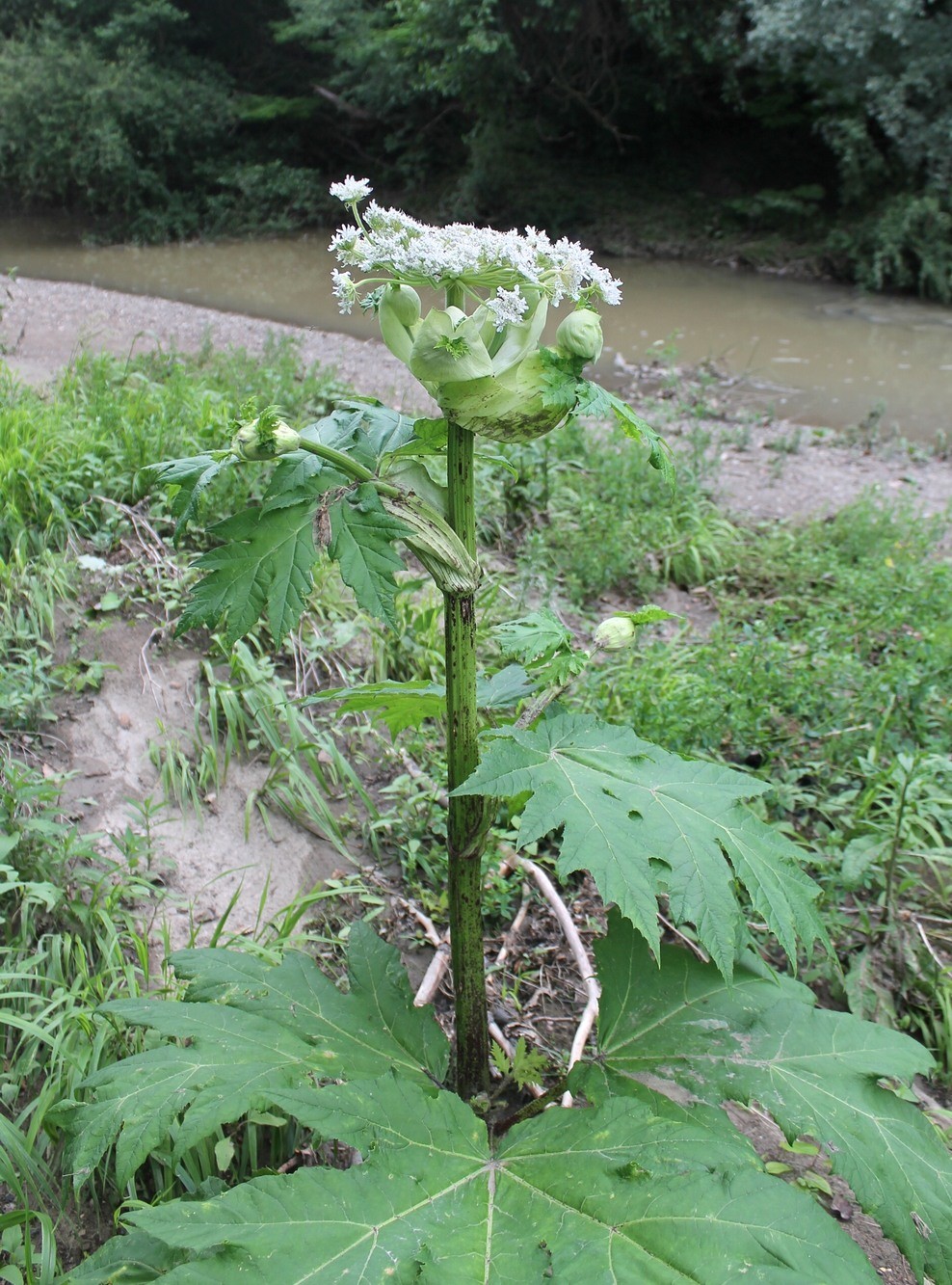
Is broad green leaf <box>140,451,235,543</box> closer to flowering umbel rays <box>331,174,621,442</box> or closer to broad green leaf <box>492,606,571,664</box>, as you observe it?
flowering umbel rays <box>331,174,621,442</box>

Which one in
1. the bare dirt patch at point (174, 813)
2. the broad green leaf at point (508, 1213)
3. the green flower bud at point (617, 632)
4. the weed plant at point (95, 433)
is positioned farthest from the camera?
the weed plant at point (95, 433)

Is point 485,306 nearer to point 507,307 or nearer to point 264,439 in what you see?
point 507,307

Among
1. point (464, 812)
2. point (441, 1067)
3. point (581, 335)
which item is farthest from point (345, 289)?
point (441, 1067)

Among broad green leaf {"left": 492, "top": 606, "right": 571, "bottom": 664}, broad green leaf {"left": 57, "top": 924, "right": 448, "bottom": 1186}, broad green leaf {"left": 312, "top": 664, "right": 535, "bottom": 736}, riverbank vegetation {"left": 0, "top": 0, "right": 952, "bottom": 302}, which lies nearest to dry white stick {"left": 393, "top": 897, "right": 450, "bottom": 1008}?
broad green leaf {"left": 57, "top": 924, "right": 448, "bottom": 1186}

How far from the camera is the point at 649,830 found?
129cm

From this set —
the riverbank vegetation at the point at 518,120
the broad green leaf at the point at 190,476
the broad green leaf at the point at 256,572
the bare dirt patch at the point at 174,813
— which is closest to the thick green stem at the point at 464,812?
the broad green leaf at the point at 256,572

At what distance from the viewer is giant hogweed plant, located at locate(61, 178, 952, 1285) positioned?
3.89ft

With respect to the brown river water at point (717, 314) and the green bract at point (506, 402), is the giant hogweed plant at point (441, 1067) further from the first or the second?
the brown river water at point (717, 314)

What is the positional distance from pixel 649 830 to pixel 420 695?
0.55 m

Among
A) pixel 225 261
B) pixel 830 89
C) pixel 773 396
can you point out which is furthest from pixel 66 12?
pixel 773 396

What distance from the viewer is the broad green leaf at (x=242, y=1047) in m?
1.36

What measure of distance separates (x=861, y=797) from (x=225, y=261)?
55.1ft

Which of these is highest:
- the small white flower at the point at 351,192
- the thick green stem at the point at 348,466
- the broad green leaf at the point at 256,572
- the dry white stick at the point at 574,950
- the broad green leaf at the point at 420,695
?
the small white flower at the point at 351,192

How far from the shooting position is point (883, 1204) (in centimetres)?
138
